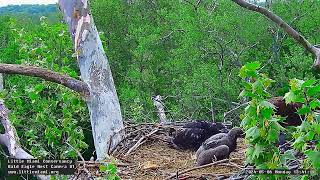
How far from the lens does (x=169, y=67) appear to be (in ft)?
70.4

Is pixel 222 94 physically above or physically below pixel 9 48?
below

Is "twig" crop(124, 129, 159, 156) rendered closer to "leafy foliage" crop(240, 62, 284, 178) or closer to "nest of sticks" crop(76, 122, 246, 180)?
"nest of sticks" crop(76, 122, 246, 180)

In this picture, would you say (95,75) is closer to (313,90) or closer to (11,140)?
(11,140)

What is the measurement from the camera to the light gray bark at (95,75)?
265 inches

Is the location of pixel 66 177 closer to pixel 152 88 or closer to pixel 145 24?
pixel 152 88

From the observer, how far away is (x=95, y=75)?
6758mm

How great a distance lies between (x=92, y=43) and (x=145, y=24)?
1848cm

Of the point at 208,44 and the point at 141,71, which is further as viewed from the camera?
the point at 141,71

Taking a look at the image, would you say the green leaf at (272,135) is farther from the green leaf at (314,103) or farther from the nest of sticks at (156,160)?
the nest of sticks at (156,160)

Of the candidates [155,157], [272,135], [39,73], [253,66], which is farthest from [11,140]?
[272,135]

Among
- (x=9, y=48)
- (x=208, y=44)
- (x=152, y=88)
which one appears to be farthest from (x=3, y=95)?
(x=9, y=48)

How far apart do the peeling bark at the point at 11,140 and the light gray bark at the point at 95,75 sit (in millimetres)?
792

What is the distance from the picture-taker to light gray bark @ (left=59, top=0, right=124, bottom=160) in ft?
22.1

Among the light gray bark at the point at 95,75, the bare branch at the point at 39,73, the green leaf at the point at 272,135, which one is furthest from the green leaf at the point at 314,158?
the bare branch at the point at 39,73
